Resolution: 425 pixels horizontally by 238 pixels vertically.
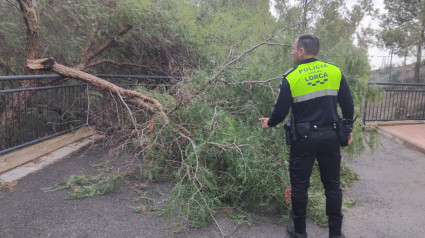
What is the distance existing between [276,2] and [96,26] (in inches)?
223

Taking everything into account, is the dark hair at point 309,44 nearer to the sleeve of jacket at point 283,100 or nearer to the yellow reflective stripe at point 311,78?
the yellow reflective stripe at point 311,78

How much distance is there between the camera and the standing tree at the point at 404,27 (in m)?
13.8

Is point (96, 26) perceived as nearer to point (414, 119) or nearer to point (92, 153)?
point (92, 153)

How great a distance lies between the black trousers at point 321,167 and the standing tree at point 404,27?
12.7 meters

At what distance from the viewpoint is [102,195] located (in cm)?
432

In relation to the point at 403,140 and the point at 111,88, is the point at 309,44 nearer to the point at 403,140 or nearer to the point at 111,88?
the point at 111,88

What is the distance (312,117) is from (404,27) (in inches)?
524

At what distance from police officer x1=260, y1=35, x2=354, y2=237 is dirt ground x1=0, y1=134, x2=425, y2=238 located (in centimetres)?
48

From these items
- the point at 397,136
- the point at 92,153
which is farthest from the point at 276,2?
the point at 92,153

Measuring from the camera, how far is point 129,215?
3.84 metres

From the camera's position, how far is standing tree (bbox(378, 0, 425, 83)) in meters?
13.8

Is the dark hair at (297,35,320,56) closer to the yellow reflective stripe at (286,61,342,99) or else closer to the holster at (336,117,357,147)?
the yellow reflective stripe at (286,61,342,99)

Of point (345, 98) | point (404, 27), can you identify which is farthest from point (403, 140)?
point (404, 27)

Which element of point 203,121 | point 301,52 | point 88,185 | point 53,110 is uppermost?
point 301,52
